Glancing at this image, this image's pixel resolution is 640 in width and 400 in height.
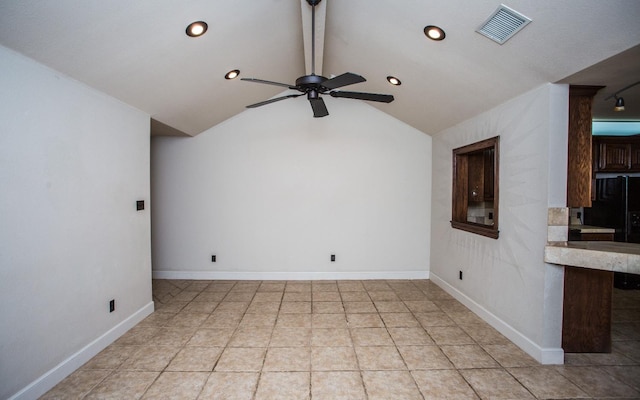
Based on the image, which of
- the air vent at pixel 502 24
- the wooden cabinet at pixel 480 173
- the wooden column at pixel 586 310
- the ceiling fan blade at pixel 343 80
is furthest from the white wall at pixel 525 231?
the ceiling fan blade at pixel 343 80

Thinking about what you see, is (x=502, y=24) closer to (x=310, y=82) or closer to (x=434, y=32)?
(x=434, y=32)

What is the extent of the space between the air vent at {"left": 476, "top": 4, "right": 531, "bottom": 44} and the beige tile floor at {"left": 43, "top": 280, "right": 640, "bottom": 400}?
2.48m

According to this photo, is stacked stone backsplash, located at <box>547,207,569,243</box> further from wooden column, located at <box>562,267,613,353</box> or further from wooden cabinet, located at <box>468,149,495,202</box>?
wooden cabinet, located at <box>468,149,495,202</box>

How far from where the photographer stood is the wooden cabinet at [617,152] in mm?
4328

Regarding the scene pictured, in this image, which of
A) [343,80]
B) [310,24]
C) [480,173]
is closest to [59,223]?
[343,80]

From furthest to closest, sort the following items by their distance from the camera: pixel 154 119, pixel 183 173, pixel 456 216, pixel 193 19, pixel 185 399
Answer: pixel 183 173 → pixel 456 216 → pixel 154 119 → pixel 193 19 → pixel 185 399

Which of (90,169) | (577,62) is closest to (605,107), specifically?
(577,62)

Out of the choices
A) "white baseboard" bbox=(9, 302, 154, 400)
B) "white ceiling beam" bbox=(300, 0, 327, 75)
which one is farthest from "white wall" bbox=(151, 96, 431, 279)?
"white baseboard" bbox=(9, 302, 154, 400)

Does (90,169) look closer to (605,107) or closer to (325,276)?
(325,276)

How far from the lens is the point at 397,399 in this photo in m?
1.98

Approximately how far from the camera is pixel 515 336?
2.71 m

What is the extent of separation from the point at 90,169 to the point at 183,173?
2095mm

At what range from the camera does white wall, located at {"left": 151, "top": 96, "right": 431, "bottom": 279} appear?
15.1 ft

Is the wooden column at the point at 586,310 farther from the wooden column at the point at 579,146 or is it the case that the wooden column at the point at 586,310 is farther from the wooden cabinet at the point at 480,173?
the wooden cabinet at the point at 480,173
